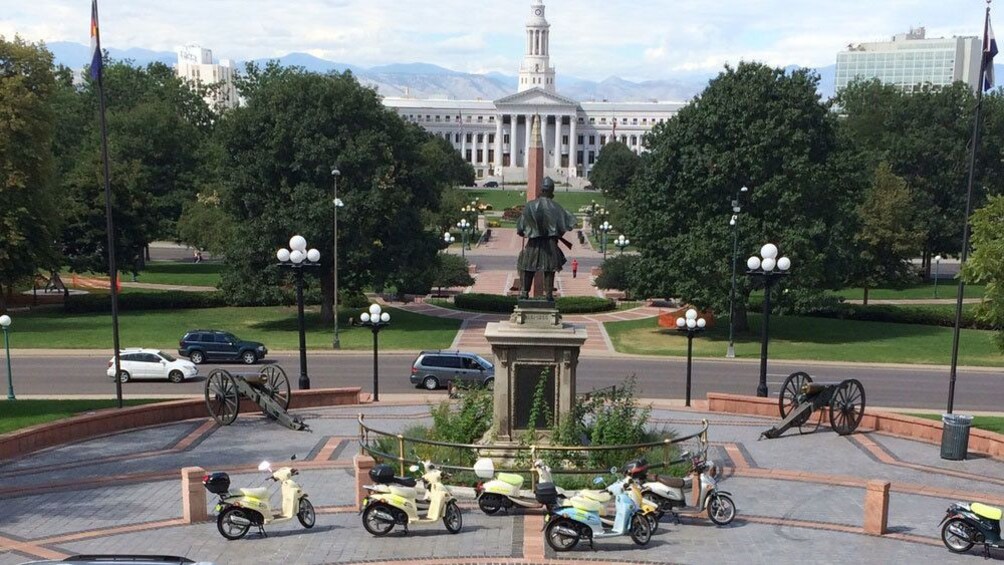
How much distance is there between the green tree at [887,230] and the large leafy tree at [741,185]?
1700 centimetres

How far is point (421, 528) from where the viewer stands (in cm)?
1689

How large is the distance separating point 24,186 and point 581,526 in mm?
44337

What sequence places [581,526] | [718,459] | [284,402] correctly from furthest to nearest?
1. [284,402]
2. [718,459]
3. [581,526]

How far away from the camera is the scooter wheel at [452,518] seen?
16484 millimetres

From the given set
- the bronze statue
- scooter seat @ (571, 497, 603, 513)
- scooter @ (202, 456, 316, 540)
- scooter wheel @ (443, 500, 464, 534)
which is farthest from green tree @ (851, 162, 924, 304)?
scooter @ (202, 456, 316, 540)

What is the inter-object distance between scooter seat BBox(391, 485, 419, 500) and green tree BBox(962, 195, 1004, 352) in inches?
727

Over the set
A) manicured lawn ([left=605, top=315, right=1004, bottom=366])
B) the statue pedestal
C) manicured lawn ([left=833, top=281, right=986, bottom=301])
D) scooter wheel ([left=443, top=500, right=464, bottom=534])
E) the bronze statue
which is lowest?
manicured lawn ([left=605, top=315, right=1004, bottom=366])

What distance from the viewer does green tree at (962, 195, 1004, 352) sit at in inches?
1129

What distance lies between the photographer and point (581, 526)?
15.8 metres

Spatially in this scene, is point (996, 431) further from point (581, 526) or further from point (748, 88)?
point (748, 88)

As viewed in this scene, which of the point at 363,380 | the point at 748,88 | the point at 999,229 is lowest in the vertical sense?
the point at 363,380

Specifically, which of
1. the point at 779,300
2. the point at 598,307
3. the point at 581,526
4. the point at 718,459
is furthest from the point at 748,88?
the point at 581,526

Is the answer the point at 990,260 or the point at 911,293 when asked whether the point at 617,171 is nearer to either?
the point at 911,293

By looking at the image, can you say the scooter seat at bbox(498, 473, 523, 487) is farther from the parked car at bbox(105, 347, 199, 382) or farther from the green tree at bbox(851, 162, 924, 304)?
the green tree at bbox(851, 162, 924, 304)
